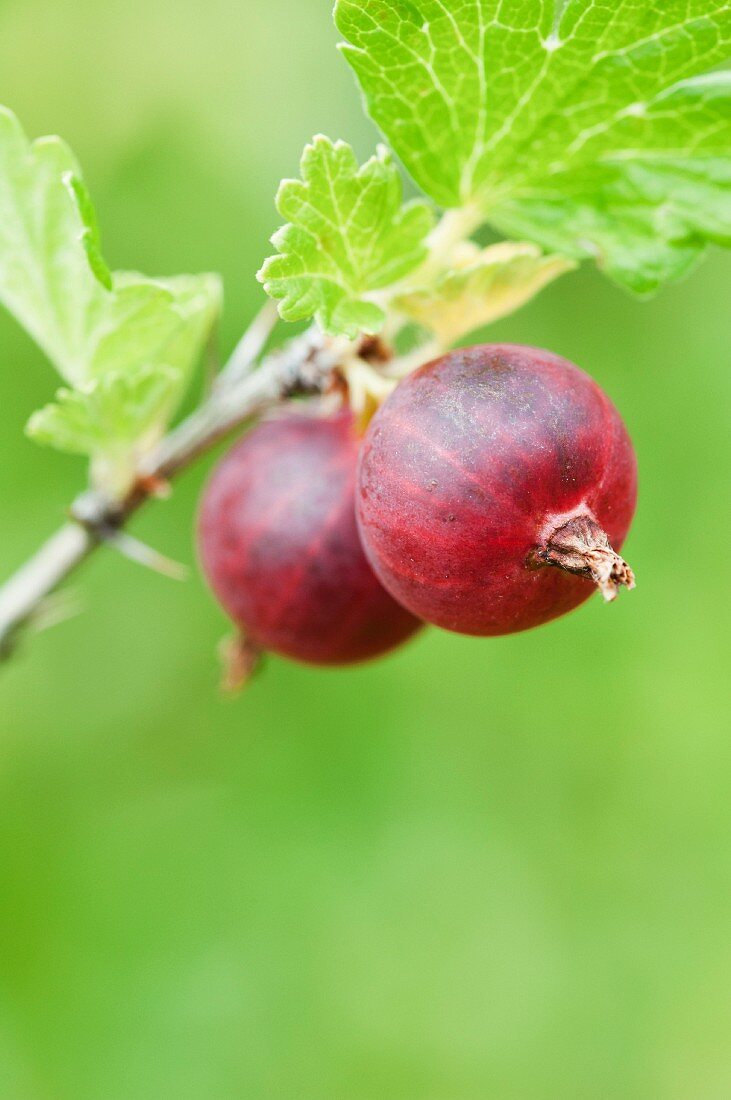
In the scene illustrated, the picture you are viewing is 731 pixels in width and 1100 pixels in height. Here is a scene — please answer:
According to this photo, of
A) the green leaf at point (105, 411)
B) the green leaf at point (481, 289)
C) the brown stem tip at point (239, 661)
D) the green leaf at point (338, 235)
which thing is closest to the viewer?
the green leaf at point (338, 235)

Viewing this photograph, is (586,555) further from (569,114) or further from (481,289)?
(569,114)

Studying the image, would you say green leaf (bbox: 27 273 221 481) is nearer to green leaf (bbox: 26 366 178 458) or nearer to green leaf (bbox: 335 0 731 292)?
green leaf (bbox: 26 366 178 458)

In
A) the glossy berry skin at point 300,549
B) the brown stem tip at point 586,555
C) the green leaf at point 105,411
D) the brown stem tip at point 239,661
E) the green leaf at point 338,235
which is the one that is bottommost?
the brown stem tip at point 239,661

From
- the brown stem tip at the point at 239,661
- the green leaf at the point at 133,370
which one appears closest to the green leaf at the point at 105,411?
the green leaf at the point at 133,370

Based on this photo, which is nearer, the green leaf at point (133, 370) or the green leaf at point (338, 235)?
the green leaf at point (338, 235)

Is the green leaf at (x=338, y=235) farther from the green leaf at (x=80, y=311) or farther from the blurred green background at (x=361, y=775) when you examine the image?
the blurred green background at (x=361, y=775)

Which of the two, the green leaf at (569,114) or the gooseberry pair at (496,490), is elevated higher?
the green leaf at (569,114)
